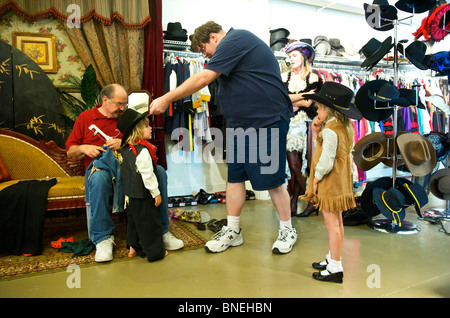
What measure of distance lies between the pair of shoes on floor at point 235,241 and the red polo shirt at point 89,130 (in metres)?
1.14

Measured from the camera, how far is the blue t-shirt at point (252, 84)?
2.11 metres

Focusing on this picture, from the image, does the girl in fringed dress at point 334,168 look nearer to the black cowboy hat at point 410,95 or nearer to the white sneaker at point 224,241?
the white sneaker at point 224,241

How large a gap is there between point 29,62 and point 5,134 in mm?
779

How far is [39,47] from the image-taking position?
3385 mm

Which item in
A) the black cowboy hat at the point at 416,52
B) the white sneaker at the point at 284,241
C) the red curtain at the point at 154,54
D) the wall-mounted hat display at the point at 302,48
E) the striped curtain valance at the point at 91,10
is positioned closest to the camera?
the white sneaker at the point at 284,241

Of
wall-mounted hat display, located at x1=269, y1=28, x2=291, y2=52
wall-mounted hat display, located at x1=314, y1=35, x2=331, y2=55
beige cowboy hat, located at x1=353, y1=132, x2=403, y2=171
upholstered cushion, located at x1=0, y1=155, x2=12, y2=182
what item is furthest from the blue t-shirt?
wall-mounted hat display, located at x1=314, y1=35, x2=331, y2=55

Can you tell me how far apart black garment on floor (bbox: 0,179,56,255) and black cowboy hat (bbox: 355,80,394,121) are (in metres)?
2.49

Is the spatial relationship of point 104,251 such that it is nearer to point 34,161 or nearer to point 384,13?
point 34,161

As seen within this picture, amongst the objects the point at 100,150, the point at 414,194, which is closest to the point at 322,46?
the point at 414,194

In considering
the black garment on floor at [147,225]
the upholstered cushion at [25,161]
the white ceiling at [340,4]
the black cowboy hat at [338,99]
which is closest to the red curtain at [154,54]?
the upholstered cushion at [25,161]

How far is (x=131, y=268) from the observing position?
1987mm

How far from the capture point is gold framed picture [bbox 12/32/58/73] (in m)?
3.32
